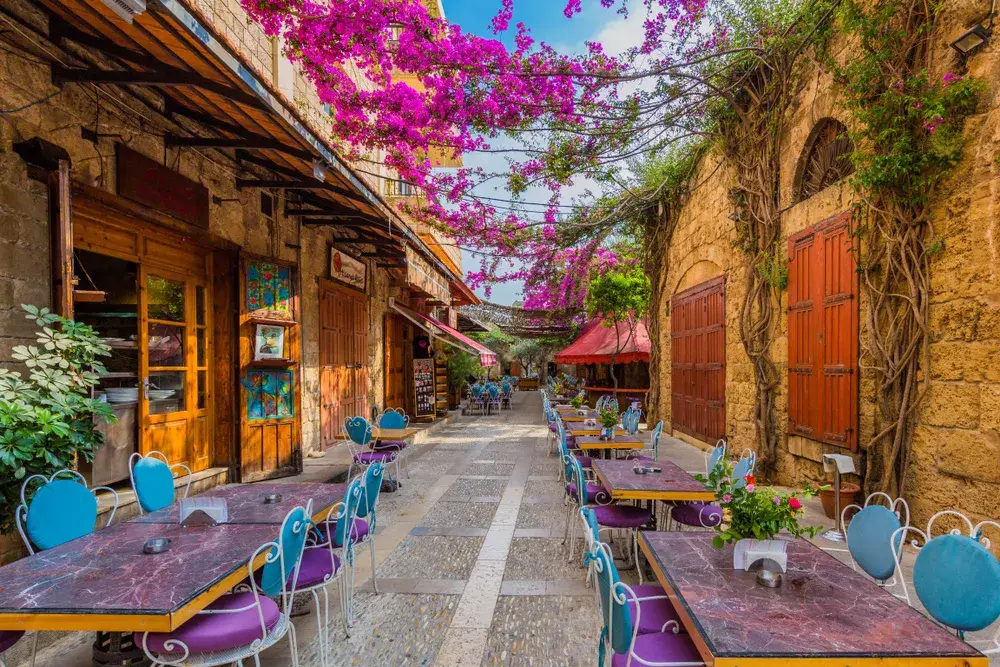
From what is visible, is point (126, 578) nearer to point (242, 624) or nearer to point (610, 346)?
point (242, 624)

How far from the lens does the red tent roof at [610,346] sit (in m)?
12.8

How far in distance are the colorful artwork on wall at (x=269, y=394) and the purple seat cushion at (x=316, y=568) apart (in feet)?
10.6

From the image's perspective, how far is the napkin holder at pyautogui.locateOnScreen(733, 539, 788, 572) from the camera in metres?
2.13

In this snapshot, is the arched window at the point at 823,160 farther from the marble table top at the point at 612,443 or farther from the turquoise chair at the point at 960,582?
the turquoise chair at the point at 960,582

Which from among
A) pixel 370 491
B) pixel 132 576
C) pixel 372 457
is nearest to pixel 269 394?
pixel 372 457

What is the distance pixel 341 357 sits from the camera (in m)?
8.70

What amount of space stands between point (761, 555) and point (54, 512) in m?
3.41

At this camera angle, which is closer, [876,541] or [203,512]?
[876,541]

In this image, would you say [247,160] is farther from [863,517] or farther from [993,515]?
[993,515]

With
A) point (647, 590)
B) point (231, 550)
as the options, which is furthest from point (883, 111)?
point (231, 550)

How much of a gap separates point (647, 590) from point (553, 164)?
5.64 m

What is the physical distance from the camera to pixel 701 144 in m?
8.55

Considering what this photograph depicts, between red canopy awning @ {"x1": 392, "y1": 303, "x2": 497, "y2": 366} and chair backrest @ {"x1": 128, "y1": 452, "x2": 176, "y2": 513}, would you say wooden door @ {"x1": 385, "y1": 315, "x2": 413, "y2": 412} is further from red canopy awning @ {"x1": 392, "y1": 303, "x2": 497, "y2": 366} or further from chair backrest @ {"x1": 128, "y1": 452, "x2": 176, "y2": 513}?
chair backrest @ {"x1": 128, "y1": 452, "x2": 176, "y2": 513}

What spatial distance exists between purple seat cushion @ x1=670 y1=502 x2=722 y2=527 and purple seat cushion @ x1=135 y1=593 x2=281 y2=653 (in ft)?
9.32
